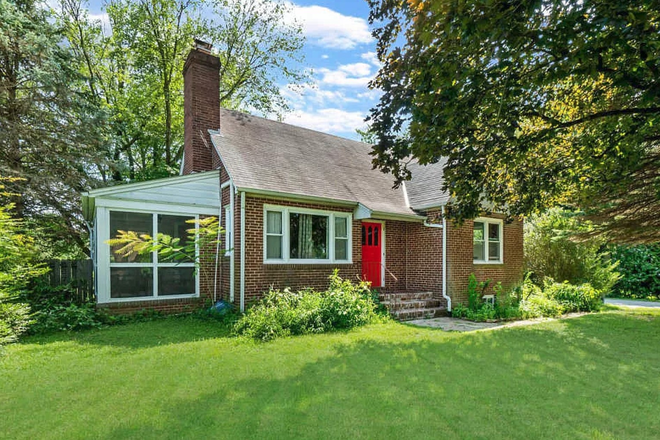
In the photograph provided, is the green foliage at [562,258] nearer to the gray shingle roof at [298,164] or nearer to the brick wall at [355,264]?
the brick wall at [355,264]

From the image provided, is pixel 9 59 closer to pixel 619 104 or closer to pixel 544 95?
pixel 544 95

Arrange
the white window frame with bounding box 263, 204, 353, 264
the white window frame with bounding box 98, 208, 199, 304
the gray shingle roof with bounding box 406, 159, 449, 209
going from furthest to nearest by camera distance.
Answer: the gray shingle roof with bounding box 406, 159, 449, 209, the white window frame with bounding box 263, 204, 353, 264, the white window frame with bounding box 98, 208, 199, 304

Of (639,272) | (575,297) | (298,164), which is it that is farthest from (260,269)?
(639,272)

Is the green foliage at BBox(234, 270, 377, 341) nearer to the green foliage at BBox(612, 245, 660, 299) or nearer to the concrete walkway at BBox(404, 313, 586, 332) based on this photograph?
the concrete walkway at BBox(404, 313, 586, 332)

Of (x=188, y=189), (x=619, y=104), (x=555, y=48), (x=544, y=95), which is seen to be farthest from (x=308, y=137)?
(x=555, y=48)

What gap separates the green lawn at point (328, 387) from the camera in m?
3.32

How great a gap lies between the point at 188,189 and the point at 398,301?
6654 mm

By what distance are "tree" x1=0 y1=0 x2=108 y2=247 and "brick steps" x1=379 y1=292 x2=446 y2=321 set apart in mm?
11828

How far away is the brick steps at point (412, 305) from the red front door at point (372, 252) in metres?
1.34

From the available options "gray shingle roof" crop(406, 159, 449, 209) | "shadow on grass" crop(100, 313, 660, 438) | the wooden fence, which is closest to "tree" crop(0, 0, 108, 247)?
the wooden fence

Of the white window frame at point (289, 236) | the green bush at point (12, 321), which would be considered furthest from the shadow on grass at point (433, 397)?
the green bush at point (12, 321)

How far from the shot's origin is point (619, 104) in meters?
6.76

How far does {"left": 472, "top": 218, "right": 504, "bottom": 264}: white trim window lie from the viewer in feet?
38.9

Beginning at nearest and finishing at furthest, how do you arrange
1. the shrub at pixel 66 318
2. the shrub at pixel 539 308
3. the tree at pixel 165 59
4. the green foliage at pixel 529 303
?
1. the shrub at pixel 66 318
2. the green foliage at pixel 529 303
3. the shrub at pixel 539 308
4. the tree at pixel 165 59
